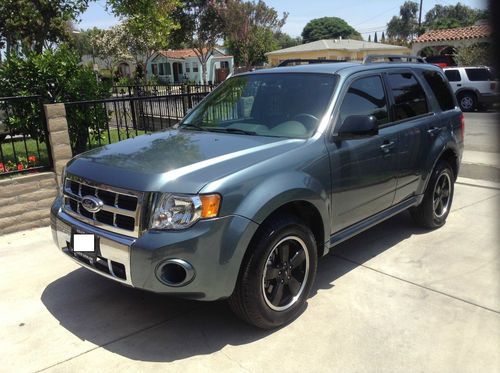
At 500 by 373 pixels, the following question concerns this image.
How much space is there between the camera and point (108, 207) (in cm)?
317

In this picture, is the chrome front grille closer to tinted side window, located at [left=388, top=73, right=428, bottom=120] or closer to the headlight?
the headlight

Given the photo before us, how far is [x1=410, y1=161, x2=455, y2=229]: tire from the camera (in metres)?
5.14

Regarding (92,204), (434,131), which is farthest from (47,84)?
(434,131)

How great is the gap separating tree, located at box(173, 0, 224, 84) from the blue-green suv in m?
28.3

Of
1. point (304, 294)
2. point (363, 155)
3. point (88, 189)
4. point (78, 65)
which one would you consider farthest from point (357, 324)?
point (78, 65)

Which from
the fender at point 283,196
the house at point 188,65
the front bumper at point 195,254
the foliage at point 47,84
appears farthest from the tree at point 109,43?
the front bumper at point 195,254

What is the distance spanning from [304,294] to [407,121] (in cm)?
213

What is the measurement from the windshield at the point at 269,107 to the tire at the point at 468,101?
16791mm

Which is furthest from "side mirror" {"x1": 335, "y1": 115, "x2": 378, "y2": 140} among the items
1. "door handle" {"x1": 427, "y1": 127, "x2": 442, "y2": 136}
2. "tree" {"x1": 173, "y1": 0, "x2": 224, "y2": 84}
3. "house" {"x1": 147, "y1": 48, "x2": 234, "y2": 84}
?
"house" {"x1": 147, "y1": 48, "x2": 234, "y2": 84}

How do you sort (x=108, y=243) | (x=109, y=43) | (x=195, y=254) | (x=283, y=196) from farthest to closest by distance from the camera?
1. (x=109, y=43)
2. (x=283, y=196)
3. (x=108, y=243)
4. (x=195, y=254)

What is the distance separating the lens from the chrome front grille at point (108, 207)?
301cm

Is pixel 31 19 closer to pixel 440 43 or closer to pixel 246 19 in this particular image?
pixel 246 19

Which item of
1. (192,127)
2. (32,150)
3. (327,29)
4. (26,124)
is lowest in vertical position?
(32,150)

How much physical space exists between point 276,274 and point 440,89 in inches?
130
